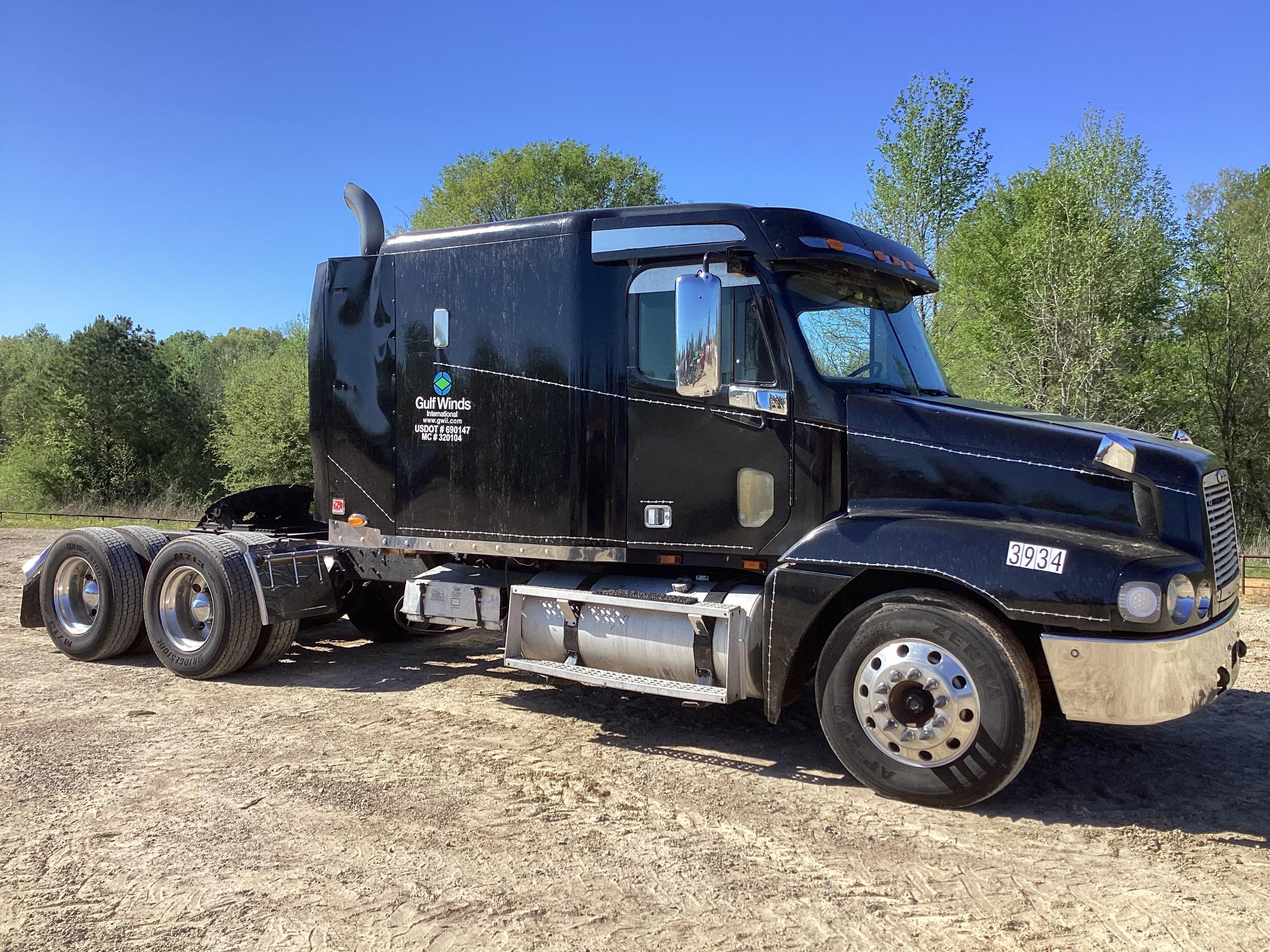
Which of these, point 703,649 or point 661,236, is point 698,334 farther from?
point 703,649

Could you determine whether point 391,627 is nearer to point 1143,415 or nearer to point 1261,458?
point 1143,415

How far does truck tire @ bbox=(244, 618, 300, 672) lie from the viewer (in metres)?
7.34

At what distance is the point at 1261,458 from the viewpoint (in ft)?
88.8

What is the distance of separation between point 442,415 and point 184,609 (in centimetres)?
293

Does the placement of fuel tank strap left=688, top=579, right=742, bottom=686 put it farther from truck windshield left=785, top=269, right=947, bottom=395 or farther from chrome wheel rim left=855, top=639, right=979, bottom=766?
truck windshield left=785, top=269, right=947, bottom=395

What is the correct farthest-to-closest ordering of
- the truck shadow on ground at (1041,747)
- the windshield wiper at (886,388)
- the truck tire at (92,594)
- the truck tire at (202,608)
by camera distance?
the truck tire at (92,594) → the truck tire at (202,608) → the windshield wiper at (886,388) → the truck shadow on ground at (1041,747)

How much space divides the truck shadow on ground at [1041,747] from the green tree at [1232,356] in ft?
75.9

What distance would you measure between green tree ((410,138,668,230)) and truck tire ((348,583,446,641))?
122 feet

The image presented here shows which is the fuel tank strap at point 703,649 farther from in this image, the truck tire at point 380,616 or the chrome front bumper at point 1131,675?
the truck tire at point 380,616

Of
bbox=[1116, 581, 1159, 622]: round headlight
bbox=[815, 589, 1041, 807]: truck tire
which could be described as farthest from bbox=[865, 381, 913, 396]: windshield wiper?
bbox=[1116, 581, 1159, 622]: round headlight

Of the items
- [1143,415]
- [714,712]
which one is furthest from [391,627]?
[1143,415]

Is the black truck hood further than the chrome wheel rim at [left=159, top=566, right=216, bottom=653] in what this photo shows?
No

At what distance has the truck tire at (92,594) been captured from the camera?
775cm

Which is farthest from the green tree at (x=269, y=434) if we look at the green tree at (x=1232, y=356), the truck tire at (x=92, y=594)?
the truck tire at (x=92, y=594)
